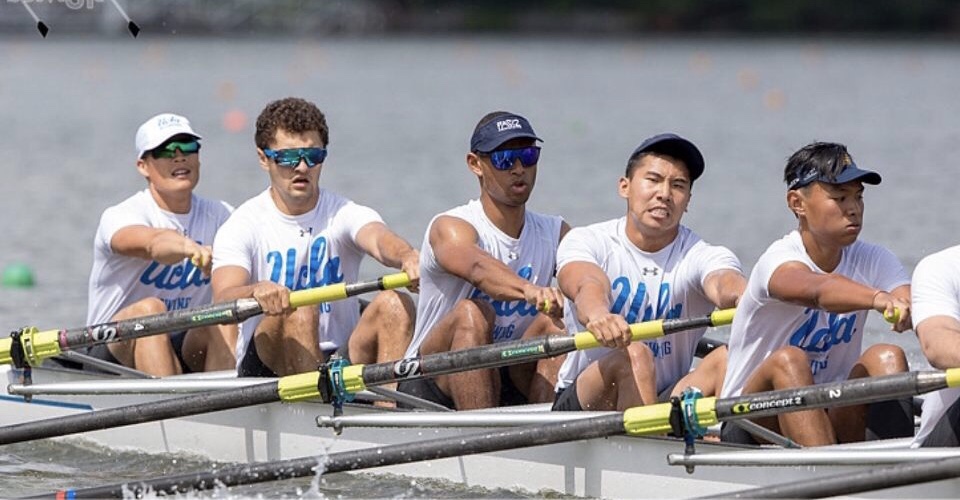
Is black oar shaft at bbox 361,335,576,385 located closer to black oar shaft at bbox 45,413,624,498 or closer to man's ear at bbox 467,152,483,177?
black oar shaft at bbox 45,413,624,498

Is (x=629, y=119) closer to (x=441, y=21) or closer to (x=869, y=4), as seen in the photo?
(x=869, y=4)

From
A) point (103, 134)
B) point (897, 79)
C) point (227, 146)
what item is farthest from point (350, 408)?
point (897, 79)

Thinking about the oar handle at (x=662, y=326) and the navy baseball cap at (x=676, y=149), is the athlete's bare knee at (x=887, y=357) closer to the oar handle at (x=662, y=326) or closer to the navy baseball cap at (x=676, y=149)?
the oar handle at (x=662, y=326)

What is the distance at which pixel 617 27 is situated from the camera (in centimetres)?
7206

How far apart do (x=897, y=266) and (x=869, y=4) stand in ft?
199

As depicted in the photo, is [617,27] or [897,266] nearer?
[897,266]

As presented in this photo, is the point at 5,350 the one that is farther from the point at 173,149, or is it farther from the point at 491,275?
the point at 491,275

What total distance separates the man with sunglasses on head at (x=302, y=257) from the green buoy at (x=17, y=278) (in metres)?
6.95

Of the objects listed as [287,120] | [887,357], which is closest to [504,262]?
[287,120]

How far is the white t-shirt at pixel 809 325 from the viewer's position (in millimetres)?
6781

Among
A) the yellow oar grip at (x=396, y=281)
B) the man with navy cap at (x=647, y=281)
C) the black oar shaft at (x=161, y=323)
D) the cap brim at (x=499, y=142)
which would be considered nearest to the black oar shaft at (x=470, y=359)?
the man with navy cap at (x=647, y=281)

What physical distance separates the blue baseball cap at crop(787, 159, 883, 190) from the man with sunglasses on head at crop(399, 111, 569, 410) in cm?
127

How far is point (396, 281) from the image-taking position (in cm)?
825

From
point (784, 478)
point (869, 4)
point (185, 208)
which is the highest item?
point (869, 4)
